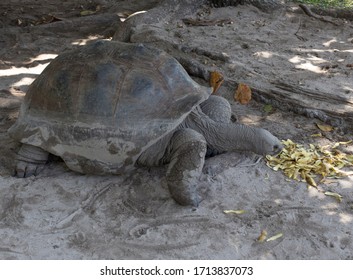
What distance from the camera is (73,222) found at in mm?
3475

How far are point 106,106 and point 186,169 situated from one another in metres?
0.81

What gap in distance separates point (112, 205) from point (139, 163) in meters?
0.51

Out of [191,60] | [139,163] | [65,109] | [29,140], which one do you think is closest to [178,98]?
[139,163]

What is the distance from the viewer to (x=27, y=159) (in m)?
3.97

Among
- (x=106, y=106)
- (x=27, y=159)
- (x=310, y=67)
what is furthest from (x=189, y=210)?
(x=310, y=67)

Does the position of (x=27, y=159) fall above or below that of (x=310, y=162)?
above

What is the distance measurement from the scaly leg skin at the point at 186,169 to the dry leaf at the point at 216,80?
174cm

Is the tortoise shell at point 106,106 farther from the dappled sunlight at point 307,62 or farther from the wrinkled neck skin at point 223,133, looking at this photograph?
the dappled sunlight at point 307,62

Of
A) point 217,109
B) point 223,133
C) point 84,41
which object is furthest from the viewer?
point 84,41

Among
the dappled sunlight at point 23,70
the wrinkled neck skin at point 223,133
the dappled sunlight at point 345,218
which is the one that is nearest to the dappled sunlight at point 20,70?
the dappled sunlight at point 23,70

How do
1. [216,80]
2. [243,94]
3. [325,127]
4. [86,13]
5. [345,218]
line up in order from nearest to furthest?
[345,218]
[325,127]
[243,94]
[216,80]
[86,13]

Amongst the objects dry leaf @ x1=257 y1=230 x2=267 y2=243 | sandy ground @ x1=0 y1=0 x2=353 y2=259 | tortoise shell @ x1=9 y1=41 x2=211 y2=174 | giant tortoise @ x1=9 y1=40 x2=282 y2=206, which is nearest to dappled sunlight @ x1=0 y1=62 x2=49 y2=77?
sandy ground @ x1=0 y1=0 x2=353 y2=259

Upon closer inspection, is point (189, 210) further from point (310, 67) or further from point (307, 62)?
point (307, 62)

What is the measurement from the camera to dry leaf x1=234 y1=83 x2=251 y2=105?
5.32 metres
